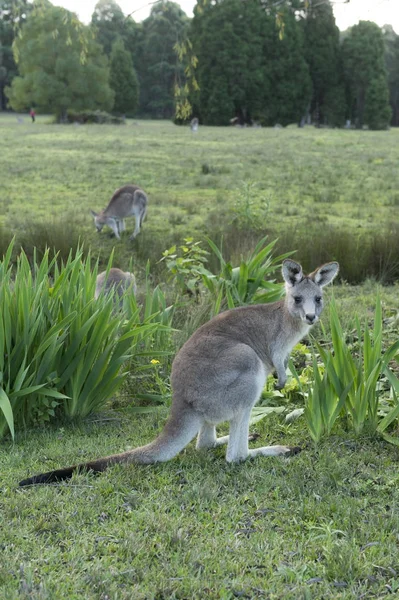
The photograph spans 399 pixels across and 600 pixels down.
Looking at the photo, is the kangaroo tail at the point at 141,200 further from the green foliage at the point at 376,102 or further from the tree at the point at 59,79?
the green foliage at the point at 376,102

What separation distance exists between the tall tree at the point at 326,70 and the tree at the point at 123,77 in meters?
17.3

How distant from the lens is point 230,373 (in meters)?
4.32

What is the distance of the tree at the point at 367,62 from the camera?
62656mm

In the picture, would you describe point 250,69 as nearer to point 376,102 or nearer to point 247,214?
point 376,102

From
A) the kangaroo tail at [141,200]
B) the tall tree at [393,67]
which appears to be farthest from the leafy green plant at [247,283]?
the tall tree at [393,67]

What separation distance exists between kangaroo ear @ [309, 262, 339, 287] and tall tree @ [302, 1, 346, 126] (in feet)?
196

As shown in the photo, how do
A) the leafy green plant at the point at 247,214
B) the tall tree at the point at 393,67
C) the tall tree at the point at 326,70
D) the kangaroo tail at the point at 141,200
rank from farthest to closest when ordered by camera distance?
the tall tree at the point at 393,67 → the tall tree at the point at 326,70 → the kangaroo tail at the point at 141,200 → the leafy green plant at the point at 247,214

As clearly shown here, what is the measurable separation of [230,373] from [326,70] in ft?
208

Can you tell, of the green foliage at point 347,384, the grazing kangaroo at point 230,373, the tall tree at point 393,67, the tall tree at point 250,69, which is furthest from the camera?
the tall tree at point 393,67

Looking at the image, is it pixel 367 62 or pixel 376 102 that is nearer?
pixel 367 62

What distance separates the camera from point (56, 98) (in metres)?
65.6

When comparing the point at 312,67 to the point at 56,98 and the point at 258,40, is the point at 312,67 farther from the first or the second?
the point at 56,98

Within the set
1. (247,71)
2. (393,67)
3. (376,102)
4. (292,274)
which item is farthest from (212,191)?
(393,67)

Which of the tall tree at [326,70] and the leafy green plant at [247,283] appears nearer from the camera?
the leafy green plant at [247,283]
